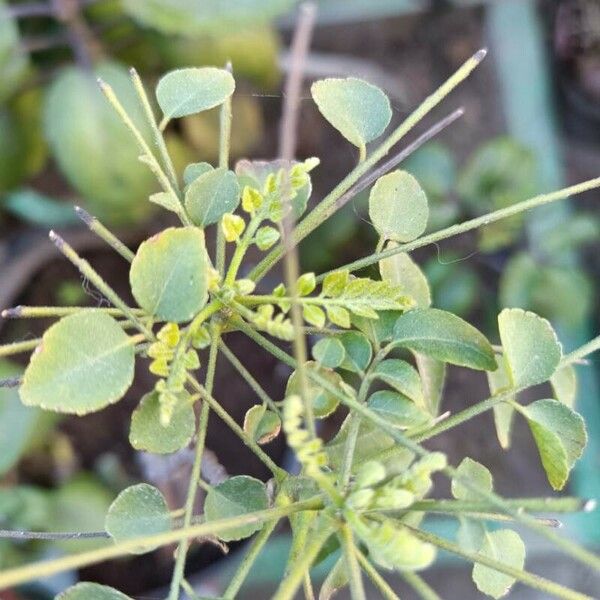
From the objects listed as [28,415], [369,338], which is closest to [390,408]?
[369,338]

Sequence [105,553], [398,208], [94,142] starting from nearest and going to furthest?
1. [105,553]
2. [398,208]
3. [94,142]

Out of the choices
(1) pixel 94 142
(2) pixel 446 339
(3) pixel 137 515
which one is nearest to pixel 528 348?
(2) pixel 446 339

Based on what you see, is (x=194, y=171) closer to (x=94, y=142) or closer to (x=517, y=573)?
(x=517, y=573)

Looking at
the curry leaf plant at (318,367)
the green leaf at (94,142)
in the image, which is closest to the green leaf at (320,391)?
the curry leaf plant at (318,367)

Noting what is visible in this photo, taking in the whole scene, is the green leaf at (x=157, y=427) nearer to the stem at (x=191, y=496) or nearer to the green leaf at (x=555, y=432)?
the stem at (x=191, y=496)

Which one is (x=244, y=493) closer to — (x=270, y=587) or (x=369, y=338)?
(x=369, y=338)

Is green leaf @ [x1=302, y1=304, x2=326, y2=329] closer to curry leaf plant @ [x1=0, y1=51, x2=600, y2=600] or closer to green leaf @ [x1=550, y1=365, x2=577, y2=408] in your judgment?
curry leaf plant @ [x1=0, y1=51, x2=600, y2=600]

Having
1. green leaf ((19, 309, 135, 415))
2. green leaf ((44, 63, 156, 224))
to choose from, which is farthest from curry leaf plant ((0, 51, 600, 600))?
green leaf ((44, 63, 156, 224))
